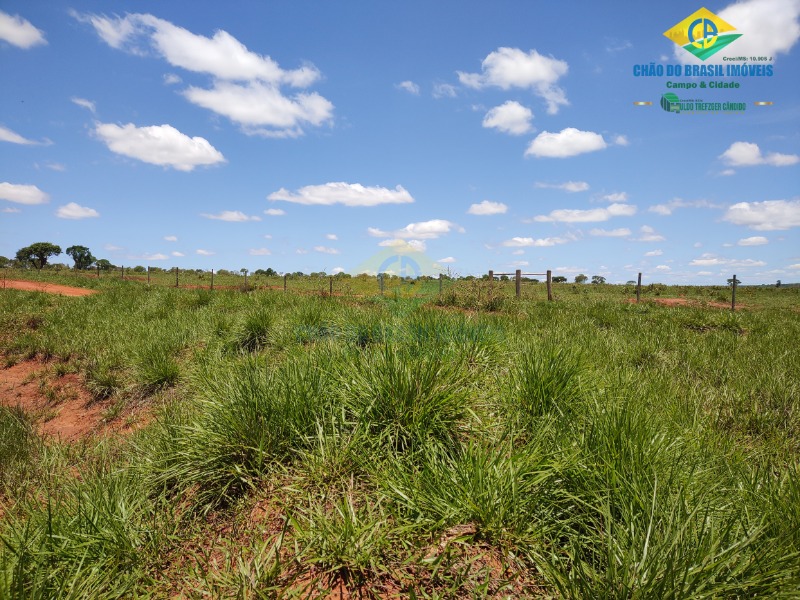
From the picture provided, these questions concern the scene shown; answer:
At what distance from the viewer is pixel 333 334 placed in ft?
19.2

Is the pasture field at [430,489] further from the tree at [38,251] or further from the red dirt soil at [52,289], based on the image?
the tree at [38,251]

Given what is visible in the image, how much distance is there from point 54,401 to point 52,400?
0.23ft

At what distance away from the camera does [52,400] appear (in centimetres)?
673

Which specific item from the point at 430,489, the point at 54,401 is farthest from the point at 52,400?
the point at 430,489

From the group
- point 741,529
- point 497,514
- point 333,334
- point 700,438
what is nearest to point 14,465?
point 333,334

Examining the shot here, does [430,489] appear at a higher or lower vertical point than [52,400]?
higher

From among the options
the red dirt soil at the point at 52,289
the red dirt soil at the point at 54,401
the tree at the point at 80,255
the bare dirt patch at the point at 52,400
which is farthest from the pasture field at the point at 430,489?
the tree at the point at 80,255

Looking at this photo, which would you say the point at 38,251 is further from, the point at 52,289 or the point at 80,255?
the point at 52,289

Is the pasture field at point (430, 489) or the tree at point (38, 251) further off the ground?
A: the tree at point (38, 251)

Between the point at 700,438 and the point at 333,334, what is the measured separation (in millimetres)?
4367

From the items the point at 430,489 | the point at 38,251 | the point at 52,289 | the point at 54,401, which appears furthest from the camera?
the point at 38,251

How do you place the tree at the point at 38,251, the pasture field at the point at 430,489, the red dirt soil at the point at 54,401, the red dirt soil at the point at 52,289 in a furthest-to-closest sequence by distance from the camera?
the tree at the point at 38,251
the red dirt soil at the point at 52,289
the red dirt soil at the point at 54,401
the pasture field at the point at 430,489

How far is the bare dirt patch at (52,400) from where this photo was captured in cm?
584

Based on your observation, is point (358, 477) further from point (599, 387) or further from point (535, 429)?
point (599, 387)
